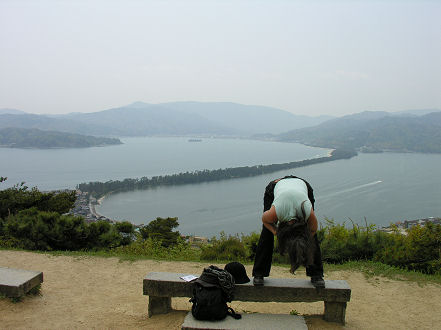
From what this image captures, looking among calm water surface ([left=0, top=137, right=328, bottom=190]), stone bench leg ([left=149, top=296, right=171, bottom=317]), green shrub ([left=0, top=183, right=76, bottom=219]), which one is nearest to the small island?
calm water surface ([left=0, top=137, right=328, bottom=190])

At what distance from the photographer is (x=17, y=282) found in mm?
3391

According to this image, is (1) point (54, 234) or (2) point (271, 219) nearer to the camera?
(2) point (271, 219)

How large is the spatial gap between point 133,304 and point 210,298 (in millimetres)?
1361

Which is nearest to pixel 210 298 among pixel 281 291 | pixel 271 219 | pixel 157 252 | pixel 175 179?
pixel 281 291

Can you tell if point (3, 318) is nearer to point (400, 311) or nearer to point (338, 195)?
point (400, 311)

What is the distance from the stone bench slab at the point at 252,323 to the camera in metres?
2.53

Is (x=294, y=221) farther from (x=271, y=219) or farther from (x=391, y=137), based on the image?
(x=391, y=137)

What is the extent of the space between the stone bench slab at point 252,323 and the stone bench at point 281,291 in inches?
7.1

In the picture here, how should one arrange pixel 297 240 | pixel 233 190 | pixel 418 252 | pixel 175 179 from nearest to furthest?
pixel 297 240, pixel 418 252, pixel 233 190, pixel 175 179

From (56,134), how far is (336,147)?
4139 inches

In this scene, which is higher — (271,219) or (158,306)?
(271,219)

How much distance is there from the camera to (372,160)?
3720 inches

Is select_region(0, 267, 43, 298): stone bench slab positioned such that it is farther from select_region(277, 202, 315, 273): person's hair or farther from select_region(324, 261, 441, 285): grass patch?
select_region(324, 261, 441, 285): grass patch

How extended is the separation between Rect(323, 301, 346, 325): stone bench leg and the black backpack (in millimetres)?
820
